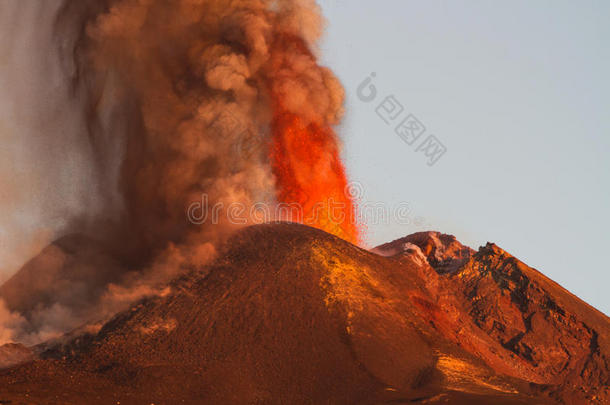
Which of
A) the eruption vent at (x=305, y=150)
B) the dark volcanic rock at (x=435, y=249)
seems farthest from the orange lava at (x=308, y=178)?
the dark volcanic rock at (x=435, y=249)

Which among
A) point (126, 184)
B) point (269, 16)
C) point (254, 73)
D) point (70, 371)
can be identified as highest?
point (269, 16)

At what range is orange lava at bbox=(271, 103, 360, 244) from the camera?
4175 cm

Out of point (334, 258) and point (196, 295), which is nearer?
point (196, 295)

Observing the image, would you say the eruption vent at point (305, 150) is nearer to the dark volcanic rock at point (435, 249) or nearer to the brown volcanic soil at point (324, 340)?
the dark volcanic rock at point (435, 249)

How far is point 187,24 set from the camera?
42.3 metres

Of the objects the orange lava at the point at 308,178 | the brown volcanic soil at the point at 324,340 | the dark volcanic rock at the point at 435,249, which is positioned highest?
the orange lava at the point at 308,178

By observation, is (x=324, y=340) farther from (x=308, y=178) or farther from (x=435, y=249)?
(x=308, y=178)

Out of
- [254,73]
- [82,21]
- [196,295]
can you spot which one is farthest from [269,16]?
[196,295]

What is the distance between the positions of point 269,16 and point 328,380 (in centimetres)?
2352

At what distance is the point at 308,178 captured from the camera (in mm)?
42031

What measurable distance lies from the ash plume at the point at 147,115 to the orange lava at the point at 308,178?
60 cm

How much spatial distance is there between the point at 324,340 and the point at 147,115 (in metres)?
18.1

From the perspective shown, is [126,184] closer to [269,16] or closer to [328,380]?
[269,16]

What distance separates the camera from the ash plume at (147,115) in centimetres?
3909
